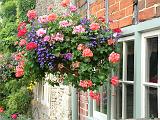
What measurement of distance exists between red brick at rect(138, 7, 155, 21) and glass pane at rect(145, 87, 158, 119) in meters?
0.79

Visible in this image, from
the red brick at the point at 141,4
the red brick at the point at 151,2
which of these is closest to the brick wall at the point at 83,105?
the red brick at the point at 141,4

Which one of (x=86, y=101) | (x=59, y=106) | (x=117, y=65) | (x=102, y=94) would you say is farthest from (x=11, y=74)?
(x=117, y=65)

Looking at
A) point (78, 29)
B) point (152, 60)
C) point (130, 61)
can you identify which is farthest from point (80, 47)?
point (152, 60)

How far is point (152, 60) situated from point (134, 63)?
1.22ft

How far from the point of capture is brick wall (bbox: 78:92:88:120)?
712cm

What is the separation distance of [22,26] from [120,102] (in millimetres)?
1712

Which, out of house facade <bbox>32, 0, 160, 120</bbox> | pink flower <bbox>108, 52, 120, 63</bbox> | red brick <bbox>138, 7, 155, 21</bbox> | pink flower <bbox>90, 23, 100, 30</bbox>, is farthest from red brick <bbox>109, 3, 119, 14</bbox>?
pink flower <bbox>108, 52, 120, 63</bbox>

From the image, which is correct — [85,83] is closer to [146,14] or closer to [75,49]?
[75,49]

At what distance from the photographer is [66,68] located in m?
5.20

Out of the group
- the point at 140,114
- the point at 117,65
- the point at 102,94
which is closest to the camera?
the point at 140,114

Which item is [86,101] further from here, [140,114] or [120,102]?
[140,114]

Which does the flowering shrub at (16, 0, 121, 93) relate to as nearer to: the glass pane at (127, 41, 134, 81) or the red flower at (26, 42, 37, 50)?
the red flower at (26, 42, 37, 50)

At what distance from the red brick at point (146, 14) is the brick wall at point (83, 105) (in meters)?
2.65

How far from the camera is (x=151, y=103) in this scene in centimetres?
464
